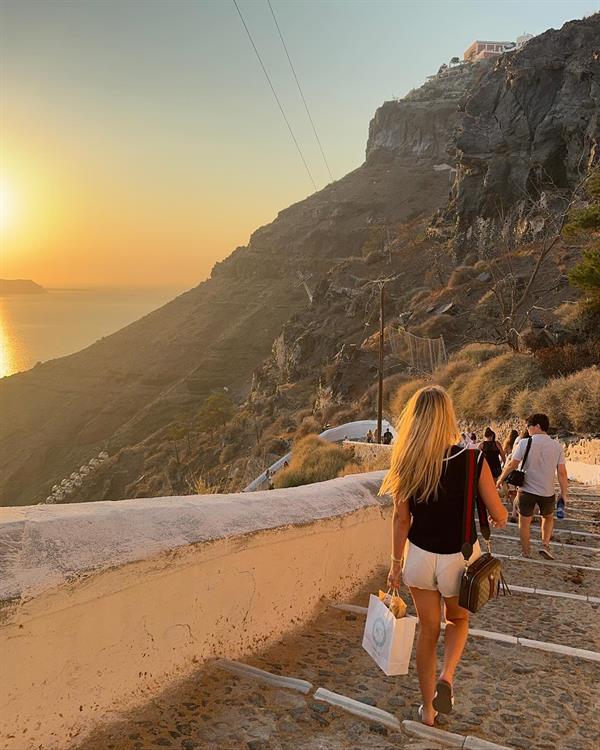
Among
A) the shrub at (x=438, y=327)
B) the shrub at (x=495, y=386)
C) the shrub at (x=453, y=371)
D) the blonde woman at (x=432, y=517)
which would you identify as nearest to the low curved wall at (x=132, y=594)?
the blonde woman at (x=432, y=517)

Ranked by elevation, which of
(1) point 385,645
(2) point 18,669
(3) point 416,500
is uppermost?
(3) point 416,500

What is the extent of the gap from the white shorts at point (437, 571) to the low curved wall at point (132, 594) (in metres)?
0.97

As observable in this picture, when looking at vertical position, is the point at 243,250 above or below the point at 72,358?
above

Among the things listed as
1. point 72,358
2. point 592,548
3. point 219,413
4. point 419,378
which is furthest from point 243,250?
point 592,548

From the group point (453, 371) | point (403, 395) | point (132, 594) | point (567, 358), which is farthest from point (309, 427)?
point (132, 594)

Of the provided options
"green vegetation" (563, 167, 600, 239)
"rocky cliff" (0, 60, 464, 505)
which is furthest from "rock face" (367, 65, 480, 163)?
"green vegetation" (563, 167, 600, 239)

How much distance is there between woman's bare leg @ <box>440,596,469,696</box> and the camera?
291cm

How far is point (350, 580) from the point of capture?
455 centimetres

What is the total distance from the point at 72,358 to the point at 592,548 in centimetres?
12728

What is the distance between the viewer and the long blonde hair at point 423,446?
2.84 metres

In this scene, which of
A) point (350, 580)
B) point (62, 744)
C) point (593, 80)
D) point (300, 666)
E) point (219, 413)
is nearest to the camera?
point (62, 744)

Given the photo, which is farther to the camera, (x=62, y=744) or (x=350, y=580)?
(x=350, y=580)

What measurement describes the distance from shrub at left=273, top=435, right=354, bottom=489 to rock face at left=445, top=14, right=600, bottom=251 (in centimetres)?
3039

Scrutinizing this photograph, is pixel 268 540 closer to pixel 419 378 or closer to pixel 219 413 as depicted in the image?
pixel 419 378
